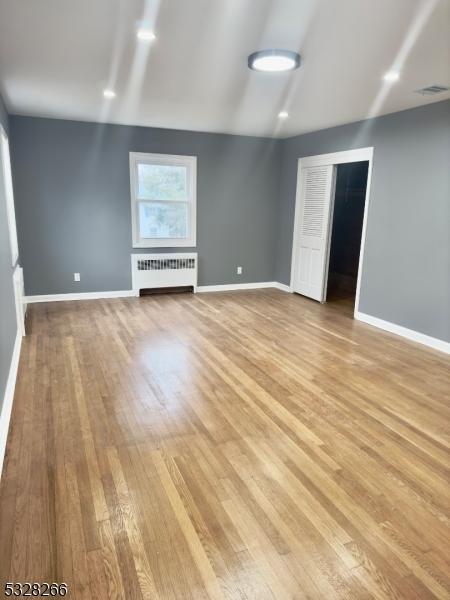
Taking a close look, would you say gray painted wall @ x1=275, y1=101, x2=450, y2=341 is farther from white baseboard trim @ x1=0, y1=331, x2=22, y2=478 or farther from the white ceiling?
white baseboard trim @ x1=0, y1=331, x2=22, y2=478

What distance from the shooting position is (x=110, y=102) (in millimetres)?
4297

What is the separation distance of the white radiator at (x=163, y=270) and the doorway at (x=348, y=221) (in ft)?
9.69

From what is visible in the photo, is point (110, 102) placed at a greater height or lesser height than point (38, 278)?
greater

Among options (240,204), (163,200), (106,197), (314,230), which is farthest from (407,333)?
(106,197)

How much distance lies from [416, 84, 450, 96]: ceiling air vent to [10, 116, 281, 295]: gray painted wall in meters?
3.27

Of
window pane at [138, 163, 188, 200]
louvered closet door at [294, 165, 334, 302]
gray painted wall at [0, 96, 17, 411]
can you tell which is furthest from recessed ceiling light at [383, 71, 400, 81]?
window pane at [138, 163, 188, 200]

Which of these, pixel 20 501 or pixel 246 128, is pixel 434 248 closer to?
pixel 246 128

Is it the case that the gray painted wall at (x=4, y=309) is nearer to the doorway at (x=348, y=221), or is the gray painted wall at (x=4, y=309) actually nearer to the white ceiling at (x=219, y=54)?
the white ceiling at (x=219, y=54)

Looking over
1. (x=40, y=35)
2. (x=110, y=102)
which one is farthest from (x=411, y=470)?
(x=110, y=102)

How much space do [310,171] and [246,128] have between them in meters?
1.19

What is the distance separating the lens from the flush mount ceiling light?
274 cm

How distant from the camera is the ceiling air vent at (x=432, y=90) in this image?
3477 mm

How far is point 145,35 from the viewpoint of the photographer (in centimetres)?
255

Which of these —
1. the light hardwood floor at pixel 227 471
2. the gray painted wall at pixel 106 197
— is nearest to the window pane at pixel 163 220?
the gray painted wall at pixel 106 197
